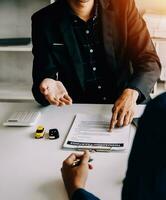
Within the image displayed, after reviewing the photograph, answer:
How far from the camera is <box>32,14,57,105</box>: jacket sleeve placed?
1.88 meters

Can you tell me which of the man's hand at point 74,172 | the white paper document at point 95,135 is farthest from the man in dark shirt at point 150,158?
the white paper document at point 95,135

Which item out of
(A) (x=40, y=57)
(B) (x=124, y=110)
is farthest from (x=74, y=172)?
(A) (x=40, y=57)

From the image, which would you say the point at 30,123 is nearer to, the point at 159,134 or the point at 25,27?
the point at 159,134

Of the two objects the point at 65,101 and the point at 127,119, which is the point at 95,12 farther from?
the point at 127,119

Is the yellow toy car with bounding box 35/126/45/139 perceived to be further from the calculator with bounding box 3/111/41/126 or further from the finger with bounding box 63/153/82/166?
the finger with bounding box 63/153/82/166

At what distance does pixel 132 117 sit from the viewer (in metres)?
1.55

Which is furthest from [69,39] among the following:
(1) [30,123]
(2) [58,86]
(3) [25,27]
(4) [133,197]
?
(4) [133,197]

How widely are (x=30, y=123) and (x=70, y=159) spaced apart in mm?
386

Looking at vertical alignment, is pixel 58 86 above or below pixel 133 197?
below

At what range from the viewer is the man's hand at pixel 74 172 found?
1118mm

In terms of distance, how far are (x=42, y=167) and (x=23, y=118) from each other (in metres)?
0.38

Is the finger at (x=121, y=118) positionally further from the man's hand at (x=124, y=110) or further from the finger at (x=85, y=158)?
the finger at (x=85, y=158)

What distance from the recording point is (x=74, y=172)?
A: 3.82 feet

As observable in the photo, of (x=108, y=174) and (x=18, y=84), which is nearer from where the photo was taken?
(x=108, y=174)
